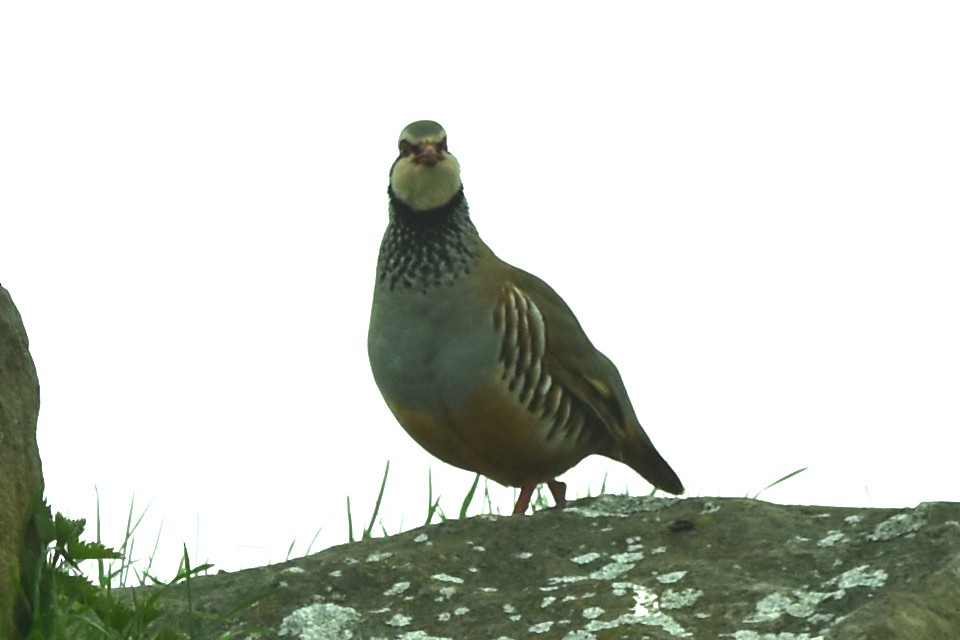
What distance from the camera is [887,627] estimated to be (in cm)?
292

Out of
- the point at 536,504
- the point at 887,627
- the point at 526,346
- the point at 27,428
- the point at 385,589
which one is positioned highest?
the point at 526,346

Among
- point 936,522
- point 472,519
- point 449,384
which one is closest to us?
point 936,522

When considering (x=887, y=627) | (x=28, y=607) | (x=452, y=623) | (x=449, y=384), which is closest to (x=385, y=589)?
(x=452, y=623)

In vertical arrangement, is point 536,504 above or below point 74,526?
above

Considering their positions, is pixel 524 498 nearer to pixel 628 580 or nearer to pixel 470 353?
pixel 470 353

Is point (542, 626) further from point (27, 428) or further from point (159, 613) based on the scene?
point (27, 428)

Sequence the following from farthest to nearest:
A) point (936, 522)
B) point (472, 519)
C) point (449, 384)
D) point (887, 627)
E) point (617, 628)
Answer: point (449, 384) → point (472, 519) → point (936, 522) → point (617, 628) → point (887, 627)

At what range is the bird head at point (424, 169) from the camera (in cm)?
550

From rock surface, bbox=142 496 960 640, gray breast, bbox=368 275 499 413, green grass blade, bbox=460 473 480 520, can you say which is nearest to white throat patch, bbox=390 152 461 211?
gray breast, bbox=368 275 499 413

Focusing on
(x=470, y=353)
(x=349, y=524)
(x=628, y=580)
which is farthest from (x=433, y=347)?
(x=628, y=580)

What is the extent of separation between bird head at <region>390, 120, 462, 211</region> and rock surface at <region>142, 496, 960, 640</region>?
1.92 meters

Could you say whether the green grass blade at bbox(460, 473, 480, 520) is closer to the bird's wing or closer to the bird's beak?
the bird's wing

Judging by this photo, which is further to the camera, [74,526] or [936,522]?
[936,522]

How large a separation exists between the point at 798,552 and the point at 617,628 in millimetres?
550
